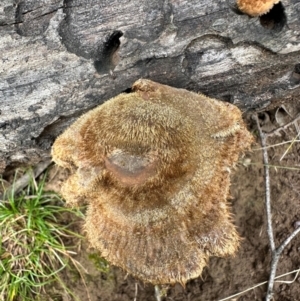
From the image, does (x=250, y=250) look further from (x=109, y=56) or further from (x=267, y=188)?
(x=109, y=56)

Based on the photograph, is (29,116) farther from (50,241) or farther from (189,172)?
(50,241)

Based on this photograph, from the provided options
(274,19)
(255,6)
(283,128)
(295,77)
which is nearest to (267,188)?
(283,128)

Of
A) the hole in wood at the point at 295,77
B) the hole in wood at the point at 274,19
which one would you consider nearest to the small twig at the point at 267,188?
the hole in wood at the point at 295,77

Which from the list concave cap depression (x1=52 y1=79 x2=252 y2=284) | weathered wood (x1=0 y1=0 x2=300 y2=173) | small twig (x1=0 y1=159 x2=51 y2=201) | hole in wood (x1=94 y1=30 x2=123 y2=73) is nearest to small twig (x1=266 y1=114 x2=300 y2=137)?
weathered wood (x1=0 y1=0 x2=300 y2=173)

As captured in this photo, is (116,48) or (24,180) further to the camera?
(24,180)

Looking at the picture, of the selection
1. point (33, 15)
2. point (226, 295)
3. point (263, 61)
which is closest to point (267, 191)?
point (226, 295)
